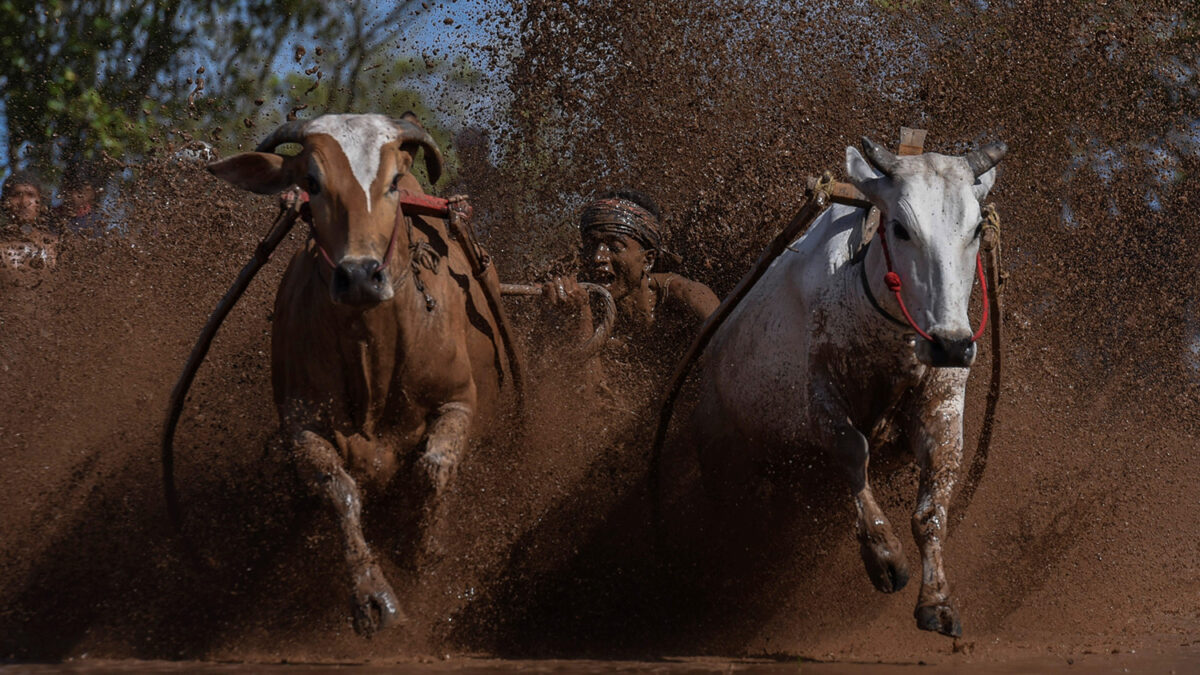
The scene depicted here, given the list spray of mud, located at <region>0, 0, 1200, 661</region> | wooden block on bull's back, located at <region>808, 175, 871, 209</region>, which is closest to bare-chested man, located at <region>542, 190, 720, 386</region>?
spray of mud, located at <region>0, 0, 1200, 661</region>

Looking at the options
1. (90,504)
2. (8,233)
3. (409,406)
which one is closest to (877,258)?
(409,406)

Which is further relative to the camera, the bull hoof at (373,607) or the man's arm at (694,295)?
the man's arm at (694,295)

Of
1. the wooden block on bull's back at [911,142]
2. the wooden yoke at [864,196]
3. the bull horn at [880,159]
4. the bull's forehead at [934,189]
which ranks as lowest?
the wooden yoke at [864,196]

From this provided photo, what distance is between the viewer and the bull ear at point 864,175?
486 centimetres

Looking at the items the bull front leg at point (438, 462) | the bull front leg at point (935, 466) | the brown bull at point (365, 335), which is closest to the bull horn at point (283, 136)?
the brown bull at point (365, 335)

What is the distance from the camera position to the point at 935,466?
4906 millimetres

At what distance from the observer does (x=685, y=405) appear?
6.57m

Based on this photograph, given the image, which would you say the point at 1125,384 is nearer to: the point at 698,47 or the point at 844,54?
the point at 844,54

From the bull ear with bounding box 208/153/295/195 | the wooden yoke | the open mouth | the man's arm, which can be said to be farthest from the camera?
the open mouth

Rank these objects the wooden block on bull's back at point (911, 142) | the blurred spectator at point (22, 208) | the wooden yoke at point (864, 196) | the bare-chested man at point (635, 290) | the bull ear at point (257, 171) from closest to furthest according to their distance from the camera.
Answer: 1. the bull ear at point (257, 171)
2. the wooden yoke at point (864, 196)
3. the wooden block on bull's back at point (911, 142)
4. the bare-chested man at point (635, 290)
5. the blurred spectator at point (22, 208)

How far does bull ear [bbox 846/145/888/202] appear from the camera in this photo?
486 cm

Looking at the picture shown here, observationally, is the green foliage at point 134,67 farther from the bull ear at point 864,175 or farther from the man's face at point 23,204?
the bull ear at point 864,175

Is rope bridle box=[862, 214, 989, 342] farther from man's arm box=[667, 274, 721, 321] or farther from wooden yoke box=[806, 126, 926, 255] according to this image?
man's arm box=[667, 274, 721, 321]

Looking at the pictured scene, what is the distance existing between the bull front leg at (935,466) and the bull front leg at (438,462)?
1.69m
